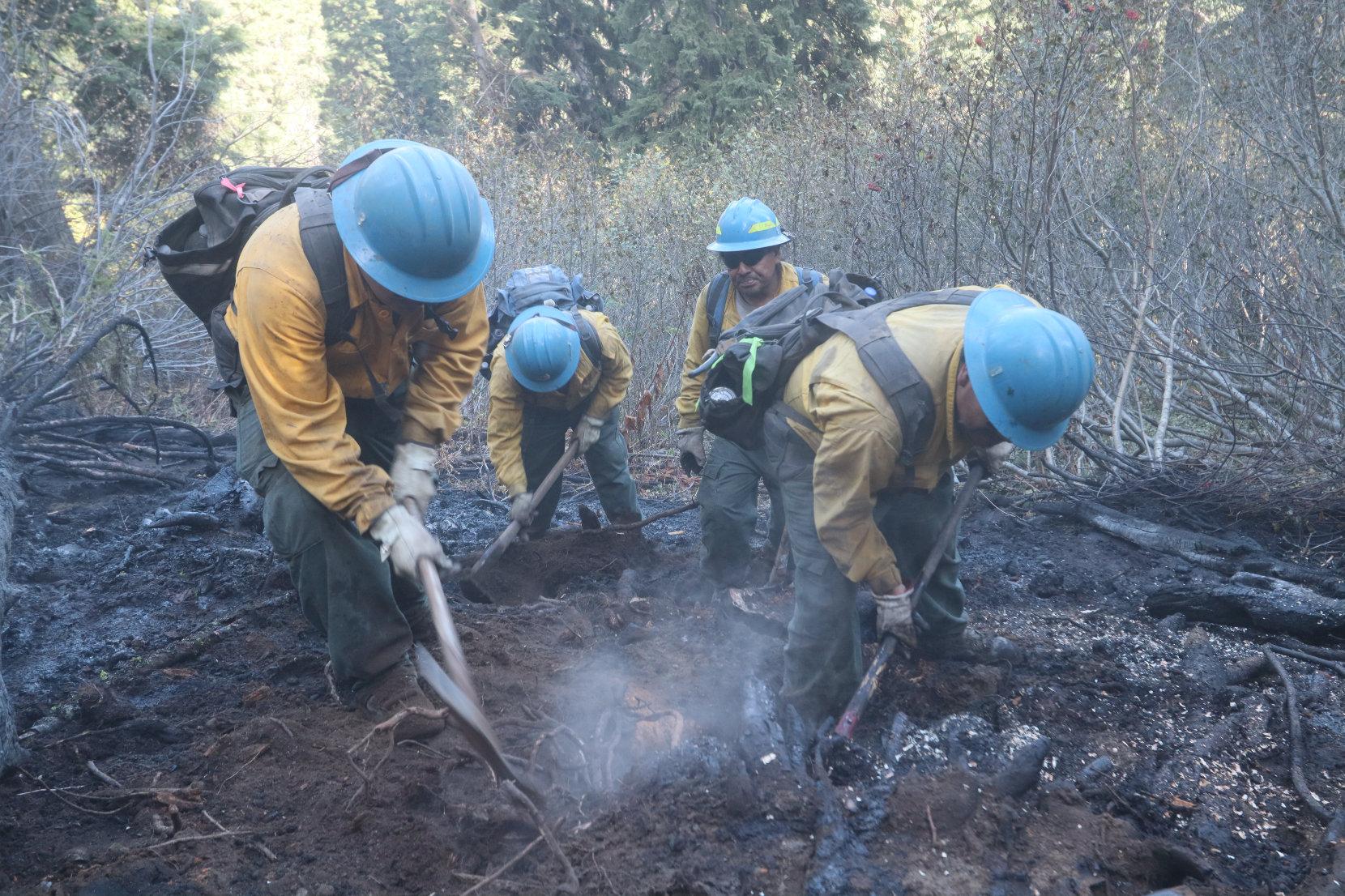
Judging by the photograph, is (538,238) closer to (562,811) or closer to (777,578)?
(777,578)

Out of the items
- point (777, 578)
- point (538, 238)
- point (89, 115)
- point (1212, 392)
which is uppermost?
point (89, 115)

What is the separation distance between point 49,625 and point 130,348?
3915mm

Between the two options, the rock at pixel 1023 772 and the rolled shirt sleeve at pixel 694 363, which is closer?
the rock at pixel 1023 772

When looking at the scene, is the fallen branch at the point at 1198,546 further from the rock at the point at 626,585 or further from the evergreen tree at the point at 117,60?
the evergreen tree at the point at 117,60

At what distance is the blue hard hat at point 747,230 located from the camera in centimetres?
486

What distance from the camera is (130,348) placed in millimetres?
7340

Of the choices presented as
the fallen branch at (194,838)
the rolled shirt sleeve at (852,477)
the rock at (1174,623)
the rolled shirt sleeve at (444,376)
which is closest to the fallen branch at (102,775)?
the fallen branch at (194,838)

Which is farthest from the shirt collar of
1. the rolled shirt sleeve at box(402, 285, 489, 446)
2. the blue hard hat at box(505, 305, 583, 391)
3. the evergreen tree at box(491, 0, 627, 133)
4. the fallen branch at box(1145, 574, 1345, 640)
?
the evergreen tree at box(491, 0, 627, 133)

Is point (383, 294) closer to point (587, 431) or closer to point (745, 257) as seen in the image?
point (587, 431)

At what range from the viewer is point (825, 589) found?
334cm

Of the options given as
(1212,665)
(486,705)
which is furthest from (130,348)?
(1212,665)

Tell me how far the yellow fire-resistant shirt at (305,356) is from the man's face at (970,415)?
74.8 inches

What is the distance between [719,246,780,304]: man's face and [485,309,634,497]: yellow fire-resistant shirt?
30.5 inches

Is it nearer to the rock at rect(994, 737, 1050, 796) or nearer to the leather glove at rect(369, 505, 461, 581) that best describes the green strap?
the leather glove at rect(369, 505, 461, 581)
